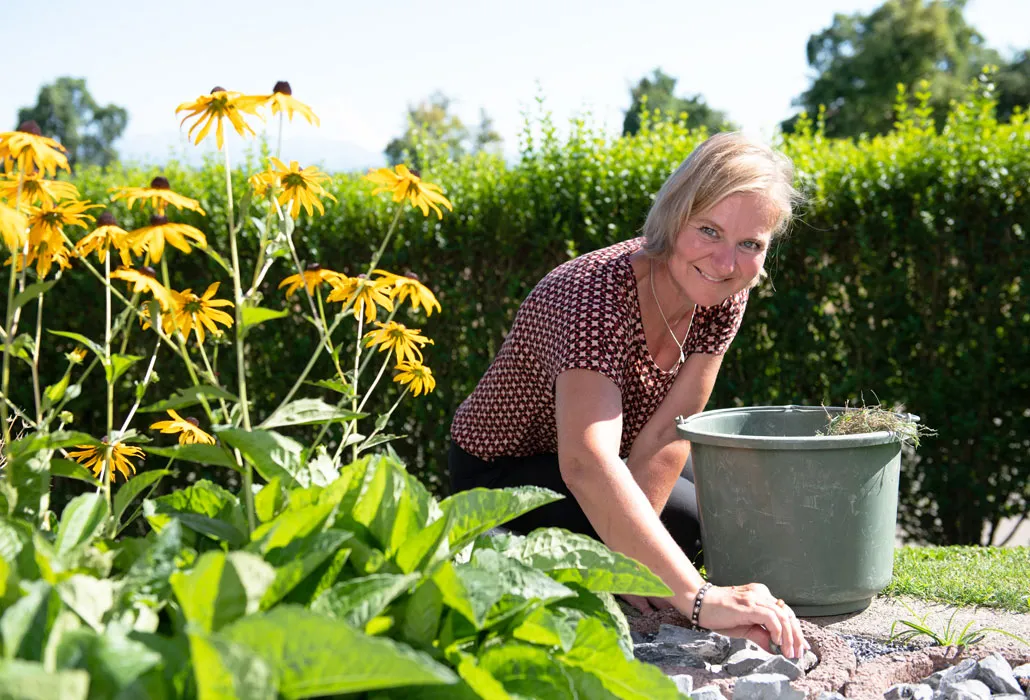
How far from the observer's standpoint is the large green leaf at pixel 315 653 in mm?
939

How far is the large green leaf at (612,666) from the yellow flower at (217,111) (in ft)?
3.06

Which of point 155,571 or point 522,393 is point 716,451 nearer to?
point 522,393

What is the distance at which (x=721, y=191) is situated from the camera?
241cm

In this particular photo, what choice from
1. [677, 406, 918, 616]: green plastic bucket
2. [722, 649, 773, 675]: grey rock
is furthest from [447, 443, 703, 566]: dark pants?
[722, 649, 773, 675]: grey rock

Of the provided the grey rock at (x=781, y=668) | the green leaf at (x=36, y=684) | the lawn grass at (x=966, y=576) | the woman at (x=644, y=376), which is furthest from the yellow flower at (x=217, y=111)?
the lawn grass at (x=966, y=576)

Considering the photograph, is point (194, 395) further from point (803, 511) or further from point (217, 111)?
point (803, 511)

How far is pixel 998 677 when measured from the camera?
1922mm

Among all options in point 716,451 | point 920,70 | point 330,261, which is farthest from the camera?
point 920,70

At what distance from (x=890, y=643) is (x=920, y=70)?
32206 mm

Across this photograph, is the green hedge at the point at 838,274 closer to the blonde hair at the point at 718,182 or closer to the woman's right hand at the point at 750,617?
the blonde hair at the point at 718,182

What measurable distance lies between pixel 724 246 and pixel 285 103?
1.29 m

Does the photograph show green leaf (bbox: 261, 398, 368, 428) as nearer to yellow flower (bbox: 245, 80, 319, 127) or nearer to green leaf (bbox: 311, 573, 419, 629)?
green leaf (bbox: 311, 573, 419, 629)

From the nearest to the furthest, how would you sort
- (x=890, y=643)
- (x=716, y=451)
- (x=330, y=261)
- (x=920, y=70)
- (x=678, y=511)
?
(x=890, y=643)
(x=716, y=451)
(x=678, y=511)
(x=330, y=261)
(x=920, y=70)

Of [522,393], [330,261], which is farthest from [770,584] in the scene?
[330,261]
